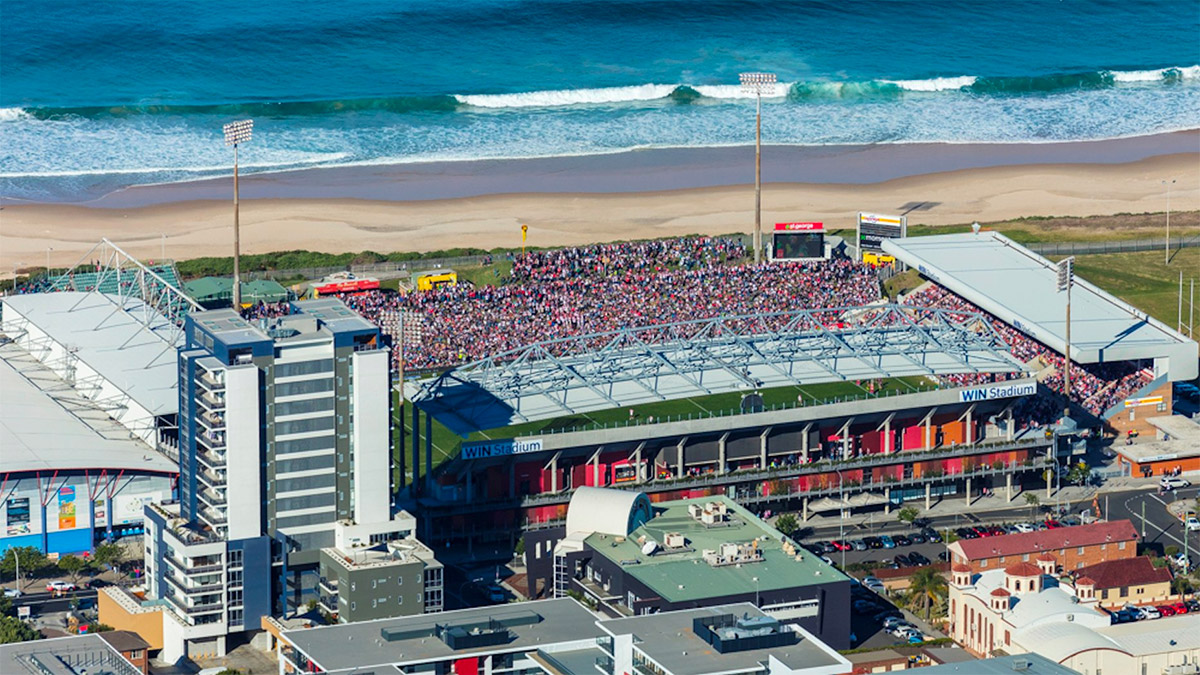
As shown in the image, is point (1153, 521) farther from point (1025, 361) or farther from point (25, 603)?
point (25, 603)

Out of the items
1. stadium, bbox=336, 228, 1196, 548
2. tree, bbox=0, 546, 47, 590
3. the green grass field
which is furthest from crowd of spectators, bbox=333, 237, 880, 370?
tree, bbox=0, 546, 47, 590

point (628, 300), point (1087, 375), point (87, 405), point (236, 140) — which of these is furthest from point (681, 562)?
point (236, 140)

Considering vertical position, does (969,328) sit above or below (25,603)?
above

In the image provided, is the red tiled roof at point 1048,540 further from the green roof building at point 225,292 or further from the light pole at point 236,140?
the green roof building at point 225,292

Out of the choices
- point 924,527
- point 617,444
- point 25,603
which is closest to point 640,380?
point 617,444

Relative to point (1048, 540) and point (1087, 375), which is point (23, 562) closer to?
point (1048, 540)

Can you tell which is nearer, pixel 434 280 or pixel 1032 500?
pixel 1032 500

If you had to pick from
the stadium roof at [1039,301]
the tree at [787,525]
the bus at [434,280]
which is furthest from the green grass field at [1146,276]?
the bus at [434,280]

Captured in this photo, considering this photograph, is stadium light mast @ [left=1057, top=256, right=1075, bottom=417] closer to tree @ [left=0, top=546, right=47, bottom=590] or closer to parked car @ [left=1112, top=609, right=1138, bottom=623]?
parked car @ [left=1112, top=609, right=1138, bottom=623]
